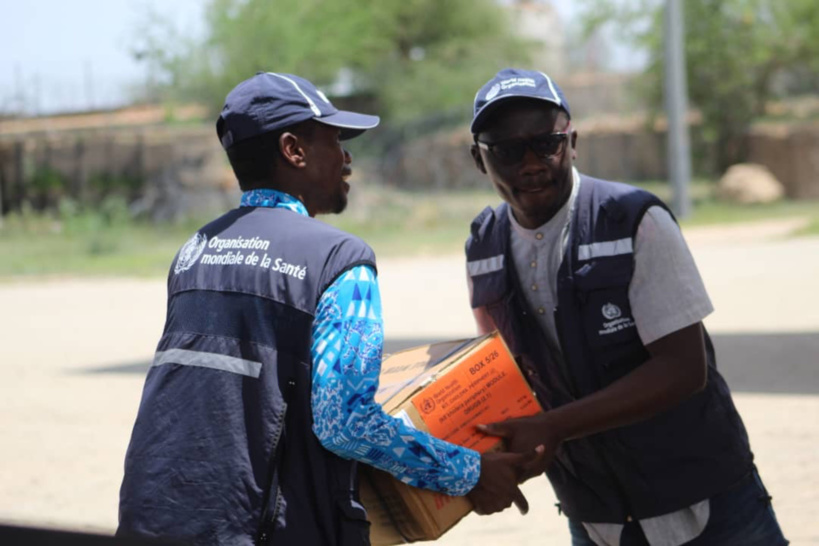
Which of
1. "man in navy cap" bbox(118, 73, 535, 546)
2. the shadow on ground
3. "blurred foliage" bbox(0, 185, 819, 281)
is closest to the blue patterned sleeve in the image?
"man in navy cap" bbox(118, 73, 535, 546)

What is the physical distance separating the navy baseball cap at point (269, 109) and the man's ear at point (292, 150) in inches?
1.3

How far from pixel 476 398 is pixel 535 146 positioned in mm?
622

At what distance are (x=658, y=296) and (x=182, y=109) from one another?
41.9m

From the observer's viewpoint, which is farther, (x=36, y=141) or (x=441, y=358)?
(x=36, y=141)

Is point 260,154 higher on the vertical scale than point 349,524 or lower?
higher

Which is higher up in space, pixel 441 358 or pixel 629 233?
pixel 629 233

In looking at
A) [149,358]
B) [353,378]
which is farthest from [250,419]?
[149,358]

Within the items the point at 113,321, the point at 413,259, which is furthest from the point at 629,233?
the point at 413,259

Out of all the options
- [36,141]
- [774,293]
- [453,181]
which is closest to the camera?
[774,293]

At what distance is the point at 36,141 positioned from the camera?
32.0m

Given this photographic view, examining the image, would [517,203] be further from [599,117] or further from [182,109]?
[182,109]

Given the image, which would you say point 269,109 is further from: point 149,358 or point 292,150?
point 149,358

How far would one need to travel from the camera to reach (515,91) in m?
2.76

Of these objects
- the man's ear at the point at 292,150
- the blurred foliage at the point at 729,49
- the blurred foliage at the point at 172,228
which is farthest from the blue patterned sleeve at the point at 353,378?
the blurred foliage at the point at 729,49
